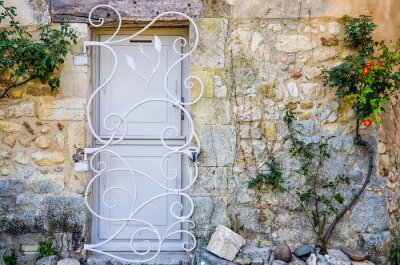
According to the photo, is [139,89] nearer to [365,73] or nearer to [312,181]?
[312,181]

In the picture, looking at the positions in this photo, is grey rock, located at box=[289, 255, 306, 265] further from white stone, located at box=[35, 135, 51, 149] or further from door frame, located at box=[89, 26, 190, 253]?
white stone, located at box=[35, 135, 51, 149]

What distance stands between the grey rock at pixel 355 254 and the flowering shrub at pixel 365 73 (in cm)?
100

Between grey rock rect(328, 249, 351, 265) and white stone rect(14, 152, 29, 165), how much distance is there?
8.17 ft

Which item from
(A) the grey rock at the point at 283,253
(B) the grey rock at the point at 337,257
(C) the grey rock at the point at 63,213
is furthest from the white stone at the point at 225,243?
(C) the grey rock at the point at 63,213

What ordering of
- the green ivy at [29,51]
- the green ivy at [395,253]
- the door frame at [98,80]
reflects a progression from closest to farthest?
the green ivy at [29,51]
the green ivy at [395,253]
the door frame at [98,80]

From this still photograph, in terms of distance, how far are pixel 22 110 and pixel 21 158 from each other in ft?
1.25

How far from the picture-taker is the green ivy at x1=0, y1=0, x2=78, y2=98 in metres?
3.67

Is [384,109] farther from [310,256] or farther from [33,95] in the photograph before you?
[33,95]

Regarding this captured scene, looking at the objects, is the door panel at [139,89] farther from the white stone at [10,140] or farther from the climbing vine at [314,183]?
the climbing vine at [314,183]

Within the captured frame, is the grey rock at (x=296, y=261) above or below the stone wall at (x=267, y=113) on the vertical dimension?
below

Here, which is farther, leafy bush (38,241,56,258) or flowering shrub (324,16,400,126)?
leafy bush (38,241,56,258)

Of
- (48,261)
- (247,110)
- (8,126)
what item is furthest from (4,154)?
(247,110)

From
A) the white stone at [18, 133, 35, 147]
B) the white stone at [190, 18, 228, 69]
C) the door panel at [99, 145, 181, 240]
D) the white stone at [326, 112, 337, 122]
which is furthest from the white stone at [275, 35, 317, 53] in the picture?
the white stone at [18, 133, 35, 147]

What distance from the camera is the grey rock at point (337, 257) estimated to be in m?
3.59
